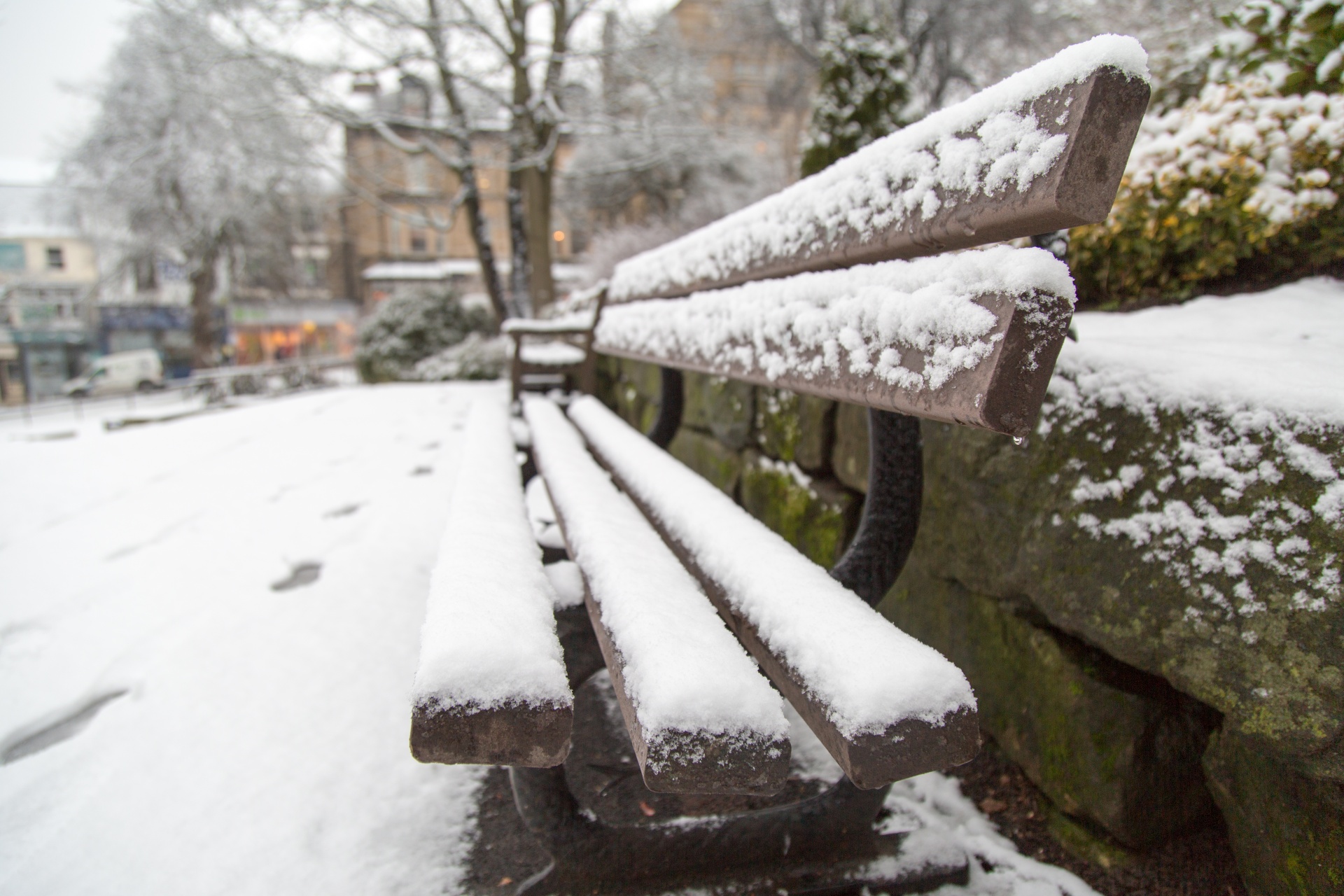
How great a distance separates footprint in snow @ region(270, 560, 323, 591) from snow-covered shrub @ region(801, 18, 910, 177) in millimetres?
5348

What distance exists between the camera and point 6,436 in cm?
725

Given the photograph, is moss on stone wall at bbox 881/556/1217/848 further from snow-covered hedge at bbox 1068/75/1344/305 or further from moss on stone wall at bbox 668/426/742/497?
snow-covered hedge at bbox 1068/75/1344/305

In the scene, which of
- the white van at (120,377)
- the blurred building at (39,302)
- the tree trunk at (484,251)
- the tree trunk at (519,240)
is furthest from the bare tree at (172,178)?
→ the blurred building at (39,302)

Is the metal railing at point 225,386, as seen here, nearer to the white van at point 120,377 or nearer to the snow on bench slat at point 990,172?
the white van at point 120,377

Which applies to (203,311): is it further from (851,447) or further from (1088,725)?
(1088,725)

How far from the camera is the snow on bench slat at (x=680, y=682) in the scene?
66 cm

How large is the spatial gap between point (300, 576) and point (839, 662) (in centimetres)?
225

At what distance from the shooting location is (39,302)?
78.6 feet

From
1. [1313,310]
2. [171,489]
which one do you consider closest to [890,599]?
[1313,310]

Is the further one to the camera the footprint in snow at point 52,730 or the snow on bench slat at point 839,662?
the footprint in snow at point 52,730

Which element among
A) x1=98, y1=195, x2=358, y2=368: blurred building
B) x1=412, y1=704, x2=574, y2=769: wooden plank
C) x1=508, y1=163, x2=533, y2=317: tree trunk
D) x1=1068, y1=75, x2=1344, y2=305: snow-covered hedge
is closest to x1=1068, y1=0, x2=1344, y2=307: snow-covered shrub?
x1=1068, y1=75, x2=1344, y2=305: snow-covered hedge

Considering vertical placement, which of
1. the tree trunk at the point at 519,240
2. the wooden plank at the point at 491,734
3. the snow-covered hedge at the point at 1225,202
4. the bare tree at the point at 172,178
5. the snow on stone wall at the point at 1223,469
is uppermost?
the bare tree at the point at 172,178

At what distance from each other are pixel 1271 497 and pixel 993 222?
0.53 metres

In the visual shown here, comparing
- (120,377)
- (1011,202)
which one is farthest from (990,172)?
(120,377)
